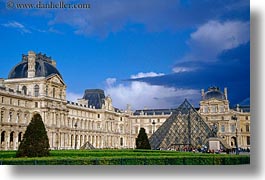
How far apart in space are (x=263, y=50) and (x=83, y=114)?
1542 inches

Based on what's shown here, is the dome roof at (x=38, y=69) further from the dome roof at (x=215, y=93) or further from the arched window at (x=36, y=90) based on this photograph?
the dome roof at (x=215, y=93)

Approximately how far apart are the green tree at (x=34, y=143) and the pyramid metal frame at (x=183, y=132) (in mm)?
13713

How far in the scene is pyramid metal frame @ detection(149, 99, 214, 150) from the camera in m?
31.8

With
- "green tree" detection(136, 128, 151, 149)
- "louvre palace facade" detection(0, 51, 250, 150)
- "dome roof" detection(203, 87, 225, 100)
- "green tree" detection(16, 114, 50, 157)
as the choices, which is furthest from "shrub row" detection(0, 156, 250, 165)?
"green tree" detection(136, 128, 151, 149)

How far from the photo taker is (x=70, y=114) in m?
50.6

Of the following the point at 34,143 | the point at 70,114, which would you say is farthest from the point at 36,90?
the point at 34,143

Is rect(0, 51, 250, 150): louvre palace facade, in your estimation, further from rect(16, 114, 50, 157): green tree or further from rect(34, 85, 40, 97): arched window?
rect(16, 114, 50, 157): green tree

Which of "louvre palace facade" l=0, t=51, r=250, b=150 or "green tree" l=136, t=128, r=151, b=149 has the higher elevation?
"louvre palace facade" l=0, t=51, r=250, b=150

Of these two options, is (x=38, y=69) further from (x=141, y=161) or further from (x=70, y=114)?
(x=141, y=161)

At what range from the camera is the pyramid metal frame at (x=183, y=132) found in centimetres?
3184

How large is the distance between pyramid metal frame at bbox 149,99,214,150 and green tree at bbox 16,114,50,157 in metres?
13.7

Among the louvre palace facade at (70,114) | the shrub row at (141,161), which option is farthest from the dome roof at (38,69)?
the shrub row at (141,161)

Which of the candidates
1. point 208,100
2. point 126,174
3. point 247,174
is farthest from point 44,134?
point 208,100

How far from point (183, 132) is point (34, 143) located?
15196 mm
